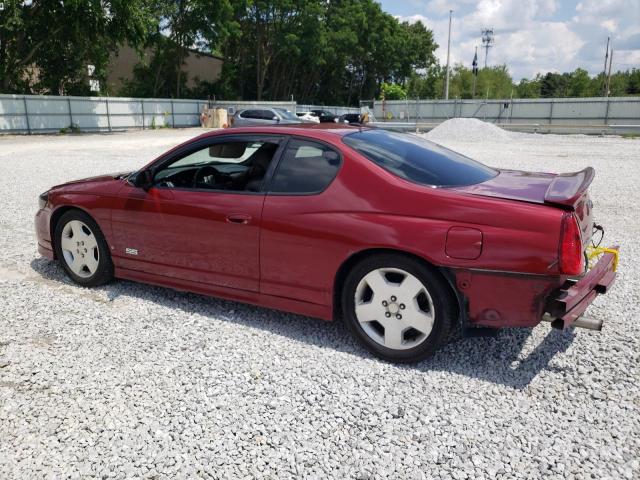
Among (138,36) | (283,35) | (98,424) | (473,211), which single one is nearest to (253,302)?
(98,424)

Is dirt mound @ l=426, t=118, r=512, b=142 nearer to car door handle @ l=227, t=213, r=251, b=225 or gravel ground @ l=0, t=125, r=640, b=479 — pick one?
gravel ground @ l=0, t=125, r=640, b=479

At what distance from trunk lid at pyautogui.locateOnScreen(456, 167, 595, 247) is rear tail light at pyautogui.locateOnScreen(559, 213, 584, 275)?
11cm

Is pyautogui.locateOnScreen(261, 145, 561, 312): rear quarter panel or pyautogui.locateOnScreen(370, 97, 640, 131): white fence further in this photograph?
pyautogui.locateOnScreen(370, 97, 640, 131): white fence

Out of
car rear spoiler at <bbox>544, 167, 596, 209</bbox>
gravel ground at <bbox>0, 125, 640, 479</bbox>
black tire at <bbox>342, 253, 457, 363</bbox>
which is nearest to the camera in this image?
gravel ground at <bbox>0, 125, 640, 479</bbox>

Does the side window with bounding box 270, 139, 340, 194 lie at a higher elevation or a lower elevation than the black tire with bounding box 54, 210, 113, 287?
higher

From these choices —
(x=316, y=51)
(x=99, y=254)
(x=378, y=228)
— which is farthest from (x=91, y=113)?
(x=378, y=228)

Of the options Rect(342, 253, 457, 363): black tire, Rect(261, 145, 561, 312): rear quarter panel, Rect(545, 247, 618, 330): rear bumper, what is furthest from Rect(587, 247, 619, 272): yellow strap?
Rect(342, 253, 457, 363): black tire

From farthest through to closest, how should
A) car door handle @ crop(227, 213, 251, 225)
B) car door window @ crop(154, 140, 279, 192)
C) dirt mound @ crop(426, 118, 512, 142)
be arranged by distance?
dirt mound @ crop(426, 118, 512, 142) → car door window @ crop(154, 140, 279, 192) → car door handle @ crop(227, 213, 251, 225)

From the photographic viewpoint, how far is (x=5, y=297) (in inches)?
180

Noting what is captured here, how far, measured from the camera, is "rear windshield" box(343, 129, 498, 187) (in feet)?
11.6

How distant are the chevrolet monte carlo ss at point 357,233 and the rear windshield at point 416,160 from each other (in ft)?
0.06

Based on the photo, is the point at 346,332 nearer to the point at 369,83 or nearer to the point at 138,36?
the point at 138,36

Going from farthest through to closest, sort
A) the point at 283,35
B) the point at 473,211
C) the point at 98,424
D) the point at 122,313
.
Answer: the point at 283,35, the point at 122,313, the point at 473,211, the point at 98,424

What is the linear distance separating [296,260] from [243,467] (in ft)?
4.86
